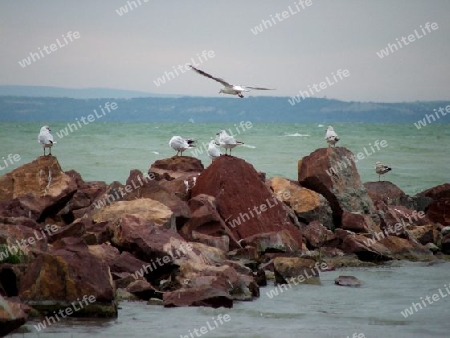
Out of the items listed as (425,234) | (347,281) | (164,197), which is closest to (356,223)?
(425,234)

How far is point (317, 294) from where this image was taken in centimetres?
1274

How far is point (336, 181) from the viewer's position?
17188 mm

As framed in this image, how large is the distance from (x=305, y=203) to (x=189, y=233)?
3122 millimetres

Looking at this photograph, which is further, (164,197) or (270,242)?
(164,197)

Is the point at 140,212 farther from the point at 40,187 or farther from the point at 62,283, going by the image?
the point at 62,283

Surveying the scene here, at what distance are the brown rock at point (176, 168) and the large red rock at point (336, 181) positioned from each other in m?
2.10

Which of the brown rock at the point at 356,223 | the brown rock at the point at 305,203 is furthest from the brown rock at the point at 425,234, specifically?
the brown rock at the point at 305,203

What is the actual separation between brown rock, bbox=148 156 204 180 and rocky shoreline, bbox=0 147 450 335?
0.02 meters

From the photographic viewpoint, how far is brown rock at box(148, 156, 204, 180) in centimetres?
1797

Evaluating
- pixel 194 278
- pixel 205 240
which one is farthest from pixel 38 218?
pixel 194 278

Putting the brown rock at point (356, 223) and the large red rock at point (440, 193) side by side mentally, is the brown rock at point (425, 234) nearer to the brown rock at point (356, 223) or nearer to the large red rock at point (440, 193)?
the brown rock at point (356, 223)

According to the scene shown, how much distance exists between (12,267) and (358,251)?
6303 mm

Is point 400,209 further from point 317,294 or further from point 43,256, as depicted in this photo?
point 43,256

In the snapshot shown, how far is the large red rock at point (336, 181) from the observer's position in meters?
17.1
